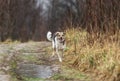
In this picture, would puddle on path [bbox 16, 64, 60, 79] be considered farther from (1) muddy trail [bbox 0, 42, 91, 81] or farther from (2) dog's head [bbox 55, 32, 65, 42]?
(2) dog's head [bbox 55, 32, 65, 42]

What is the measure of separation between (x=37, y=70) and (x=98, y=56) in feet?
4.86

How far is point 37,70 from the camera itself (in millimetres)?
9414

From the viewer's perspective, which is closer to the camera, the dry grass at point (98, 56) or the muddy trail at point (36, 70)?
the dry grass at point (98, 56)

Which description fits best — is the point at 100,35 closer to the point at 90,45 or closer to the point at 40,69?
the point at 90,45

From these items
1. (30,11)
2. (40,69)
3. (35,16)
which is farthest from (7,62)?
(35,16)

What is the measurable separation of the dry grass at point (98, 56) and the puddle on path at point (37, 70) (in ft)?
1.97

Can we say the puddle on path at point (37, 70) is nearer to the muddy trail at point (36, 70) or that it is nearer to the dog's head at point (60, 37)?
the muddy trail at point (36, 70)

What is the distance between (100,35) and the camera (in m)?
10.4

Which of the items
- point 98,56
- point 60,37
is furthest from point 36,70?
point 60,37

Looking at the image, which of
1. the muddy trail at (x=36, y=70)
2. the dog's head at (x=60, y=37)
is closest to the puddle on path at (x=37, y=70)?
the muddy trail at (x=36, y=70)

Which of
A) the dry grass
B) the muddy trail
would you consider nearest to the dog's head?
the dry grass

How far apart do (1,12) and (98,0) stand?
47.8 ft

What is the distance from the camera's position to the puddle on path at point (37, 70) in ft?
28.6

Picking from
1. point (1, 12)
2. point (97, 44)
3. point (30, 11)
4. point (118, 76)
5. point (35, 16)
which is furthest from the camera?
point (35, 16)
